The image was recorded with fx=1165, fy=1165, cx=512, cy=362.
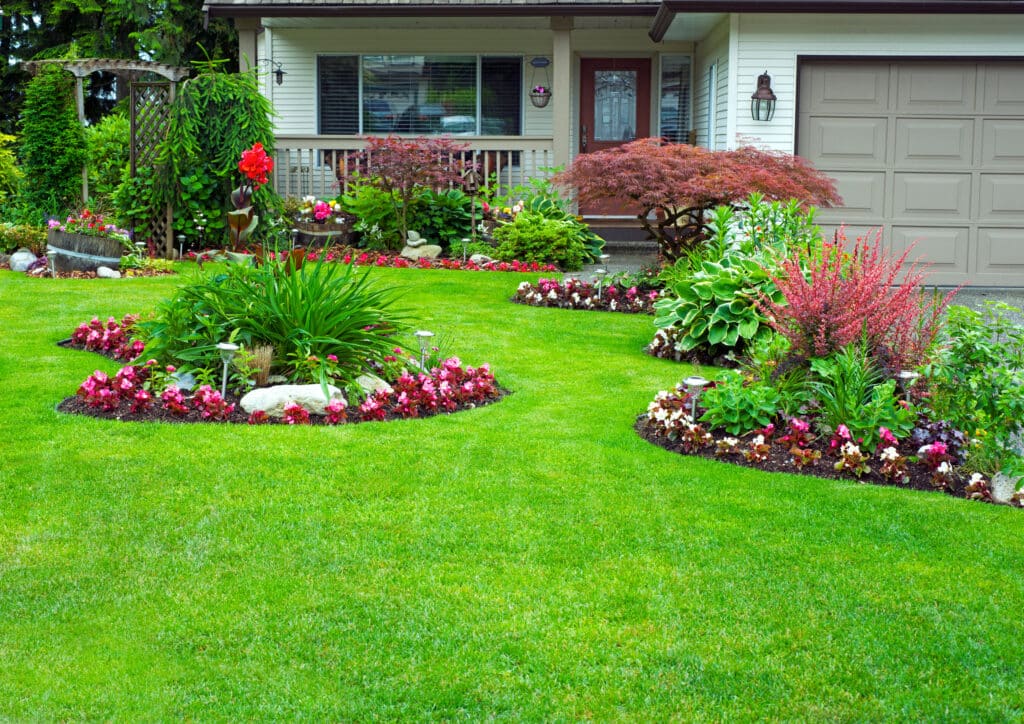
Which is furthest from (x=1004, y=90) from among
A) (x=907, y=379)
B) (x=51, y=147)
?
(x=51, y=147)

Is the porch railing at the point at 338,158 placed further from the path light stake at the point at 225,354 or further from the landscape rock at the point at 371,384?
the path light stake at the point at 225,354

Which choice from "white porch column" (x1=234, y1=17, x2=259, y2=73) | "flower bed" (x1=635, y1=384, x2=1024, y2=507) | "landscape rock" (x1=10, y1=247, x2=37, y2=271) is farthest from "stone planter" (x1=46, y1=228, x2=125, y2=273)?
"flower bed" (x1=635, y1=384, x2=1024, y2=507)

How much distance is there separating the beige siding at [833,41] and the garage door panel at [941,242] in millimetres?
1640

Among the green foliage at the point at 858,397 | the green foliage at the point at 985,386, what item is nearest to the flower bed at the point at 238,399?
the green foliage at the point at 858,397

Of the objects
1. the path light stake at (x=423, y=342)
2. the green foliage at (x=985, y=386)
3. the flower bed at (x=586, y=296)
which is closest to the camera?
the green foliage at (x=985, y=386)

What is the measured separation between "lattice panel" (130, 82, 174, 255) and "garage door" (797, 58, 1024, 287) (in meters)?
7.38

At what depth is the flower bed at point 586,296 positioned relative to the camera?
1082 cm

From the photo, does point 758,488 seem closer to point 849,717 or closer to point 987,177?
point 849,717

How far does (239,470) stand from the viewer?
5.41 meters

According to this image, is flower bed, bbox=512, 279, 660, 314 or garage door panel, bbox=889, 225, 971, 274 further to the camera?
garage door panel, bbox=889, 225, 971, 274

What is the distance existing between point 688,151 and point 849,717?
26.8ft

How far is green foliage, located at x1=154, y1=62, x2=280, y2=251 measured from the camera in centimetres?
1329

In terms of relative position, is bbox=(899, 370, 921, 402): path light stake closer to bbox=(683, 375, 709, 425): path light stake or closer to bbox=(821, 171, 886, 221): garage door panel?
bbox=(683, 375, 709, 425): path light stake

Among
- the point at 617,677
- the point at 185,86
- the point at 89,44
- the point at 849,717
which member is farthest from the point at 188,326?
the point at 89,44
